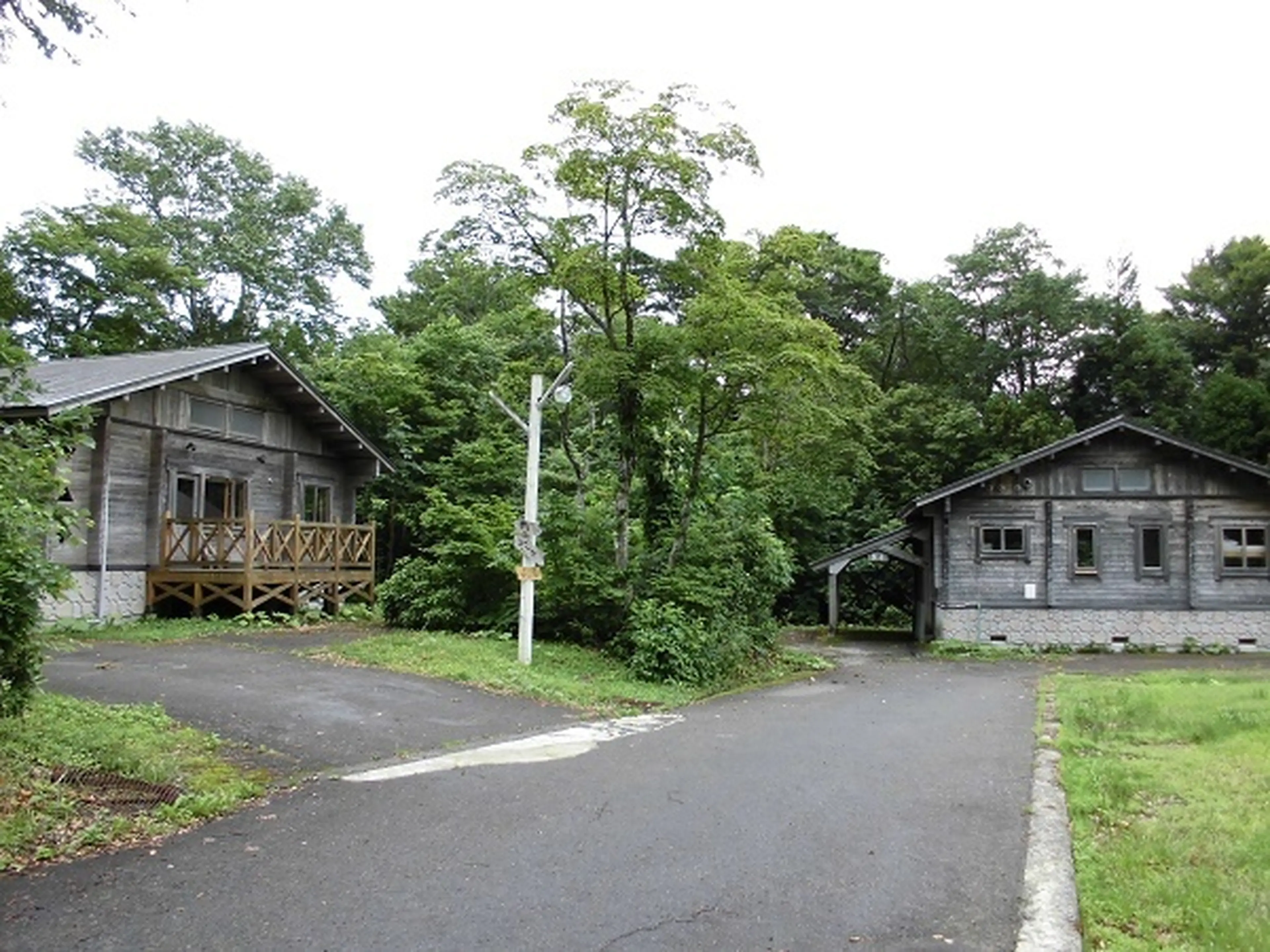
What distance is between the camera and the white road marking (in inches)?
301

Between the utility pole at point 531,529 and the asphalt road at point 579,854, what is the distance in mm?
4075

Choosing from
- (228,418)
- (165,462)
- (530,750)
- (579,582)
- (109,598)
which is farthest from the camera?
(228,418)

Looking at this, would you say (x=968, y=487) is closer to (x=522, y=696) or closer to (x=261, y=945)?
(x=522, y=696)

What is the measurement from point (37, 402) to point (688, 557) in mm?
10911

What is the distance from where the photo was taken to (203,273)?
130ft

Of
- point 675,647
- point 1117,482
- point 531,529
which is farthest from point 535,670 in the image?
point 1117,482

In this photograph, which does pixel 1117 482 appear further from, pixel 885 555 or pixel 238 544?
pixel 238 544

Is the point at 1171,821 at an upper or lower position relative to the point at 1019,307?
lower

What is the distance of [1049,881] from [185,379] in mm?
19075

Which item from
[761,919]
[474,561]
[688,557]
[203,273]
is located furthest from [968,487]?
[203,273]

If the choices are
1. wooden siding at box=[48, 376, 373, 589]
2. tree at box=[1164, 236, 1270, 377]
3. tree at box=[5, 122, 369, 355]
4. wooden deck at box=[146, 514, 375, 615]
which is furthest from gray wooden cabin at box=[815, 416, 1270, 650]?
tree at box=[5, 122, 369, 355]

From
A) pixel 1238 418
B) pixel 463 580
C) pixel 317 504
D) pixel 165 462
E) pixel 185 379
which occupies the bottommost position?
pixel 463 580

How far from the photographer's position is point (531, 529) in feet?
47.6

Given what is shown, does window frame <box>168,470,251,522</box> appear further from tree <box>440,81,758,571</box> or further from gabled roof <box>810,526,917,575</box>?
gabled roof <box>810,526,917,575</box>
